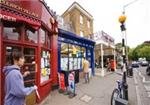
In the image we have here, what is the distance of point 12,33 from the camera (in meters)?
8.49

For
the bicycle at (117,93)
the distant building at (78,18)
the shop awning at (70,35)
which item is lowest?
the bicycle at (117,93)

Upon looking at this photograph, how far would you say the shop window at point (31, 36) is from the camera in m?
9.42

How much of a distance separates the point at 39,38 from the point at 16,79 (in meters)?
6.52

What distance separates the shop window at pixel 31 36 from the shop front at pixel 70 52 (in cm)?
508

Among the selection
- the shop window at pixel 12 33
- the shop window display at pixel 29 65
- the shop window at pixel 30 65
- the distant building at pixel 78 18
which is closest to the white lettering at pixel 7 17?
the shop window at pixel 12 33

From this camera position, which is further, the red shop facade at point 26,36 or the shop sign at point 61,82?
the shop sign at point 61,82

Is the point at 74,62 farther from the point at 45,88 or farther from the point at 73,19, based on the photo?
the point at 73,19

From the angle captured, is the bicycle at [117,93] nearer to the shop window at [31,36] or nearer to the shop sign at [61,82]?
the shop window at [31,36]

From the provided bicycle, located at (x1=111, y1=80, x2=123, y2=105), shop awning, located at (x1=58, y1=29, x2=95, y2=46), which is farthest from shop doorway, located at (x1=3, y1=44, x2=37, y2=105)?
shop awning, located at (x1=58, y1=29, x2=95, y2=46)

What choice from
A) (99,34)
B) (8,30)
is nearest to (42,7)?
(8,30)

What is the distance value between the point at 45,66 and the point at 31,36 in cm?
281

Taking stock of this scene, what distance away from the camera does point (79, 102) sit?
1084 cm

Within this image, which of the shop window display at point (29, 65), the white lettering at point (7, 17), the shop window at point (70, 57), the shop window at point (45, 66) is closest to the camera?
the white lettering at point (7, 17)

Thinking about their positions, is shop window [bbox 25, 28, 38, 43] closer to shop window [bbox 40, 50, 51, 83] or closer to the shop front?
shop window [bbox 40, 50, 51, 83]
